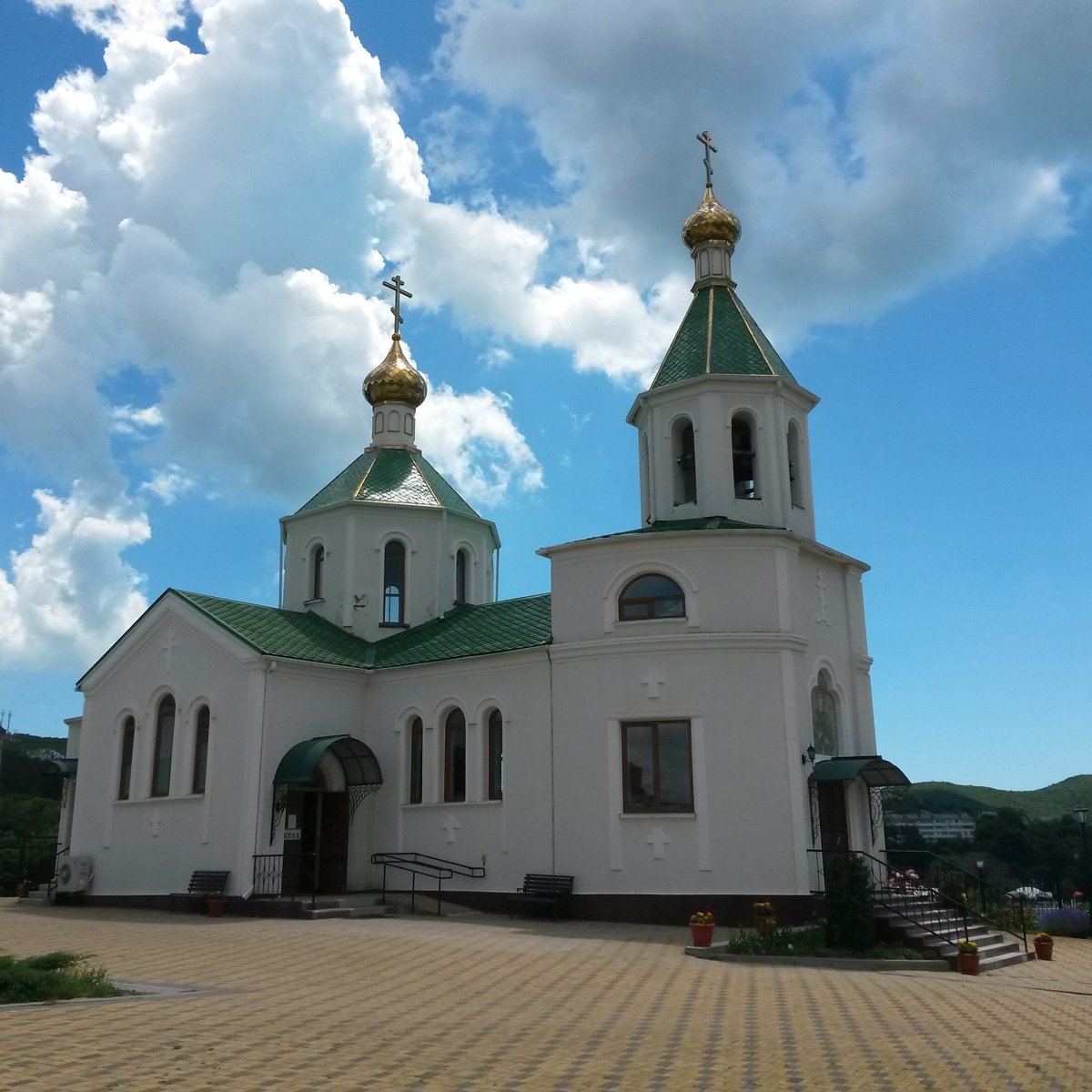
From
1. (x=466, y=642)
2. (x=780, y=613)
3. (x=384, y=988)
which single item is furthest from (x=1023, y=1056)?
(x=466, y=642)

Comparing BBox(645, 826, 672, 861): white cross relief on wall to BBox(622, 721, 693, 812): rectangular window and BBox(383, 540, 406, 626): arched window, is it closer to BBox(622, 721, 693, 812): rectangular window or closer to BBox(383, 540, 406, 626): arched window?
BBox(622, 721, 693, 812): rectangular window

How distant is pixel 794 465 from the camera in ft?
66.0

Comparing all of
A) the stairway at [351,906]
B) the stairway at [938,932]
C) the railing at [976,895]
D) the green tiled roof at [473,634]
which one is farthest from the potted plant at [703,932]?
the stairway at [351,906]

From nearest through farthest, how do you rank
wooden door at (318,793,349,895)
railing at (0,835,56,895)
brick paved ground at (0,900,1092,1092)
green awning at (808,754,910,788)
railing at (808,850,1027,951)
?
brick paved ground at (0,900,1092,1092), railing at (808,850,1027,951), green awning at (808,754,910,788), wooden door at (318,793,349,895), railing at (0,835,56,895)

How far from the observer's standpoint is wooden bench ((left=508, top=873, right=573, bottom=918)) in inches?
666

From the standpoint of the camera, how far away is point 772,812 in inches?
638

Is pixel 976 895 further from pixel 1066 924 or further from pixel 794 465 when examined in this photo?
pixel 794 465

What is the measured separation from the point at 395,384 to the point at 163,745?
9964mm

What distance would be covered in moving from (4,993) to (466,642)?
1199cm

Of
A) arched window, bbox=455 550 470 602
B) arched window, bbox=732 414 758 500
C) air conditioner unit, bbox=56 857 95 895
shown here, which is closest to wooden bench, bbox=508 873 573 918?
arched window, bbox=732 414 758 500

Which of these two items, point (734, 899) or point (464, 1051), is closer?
point (464, 1051)

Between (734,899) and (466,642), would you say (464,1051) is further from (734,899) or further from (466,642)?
(466,642)

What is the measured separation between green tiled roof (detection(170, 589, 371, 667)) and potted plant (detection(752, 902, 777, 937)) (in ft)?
29.8

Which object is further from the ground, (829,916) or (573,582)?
(573,582)
